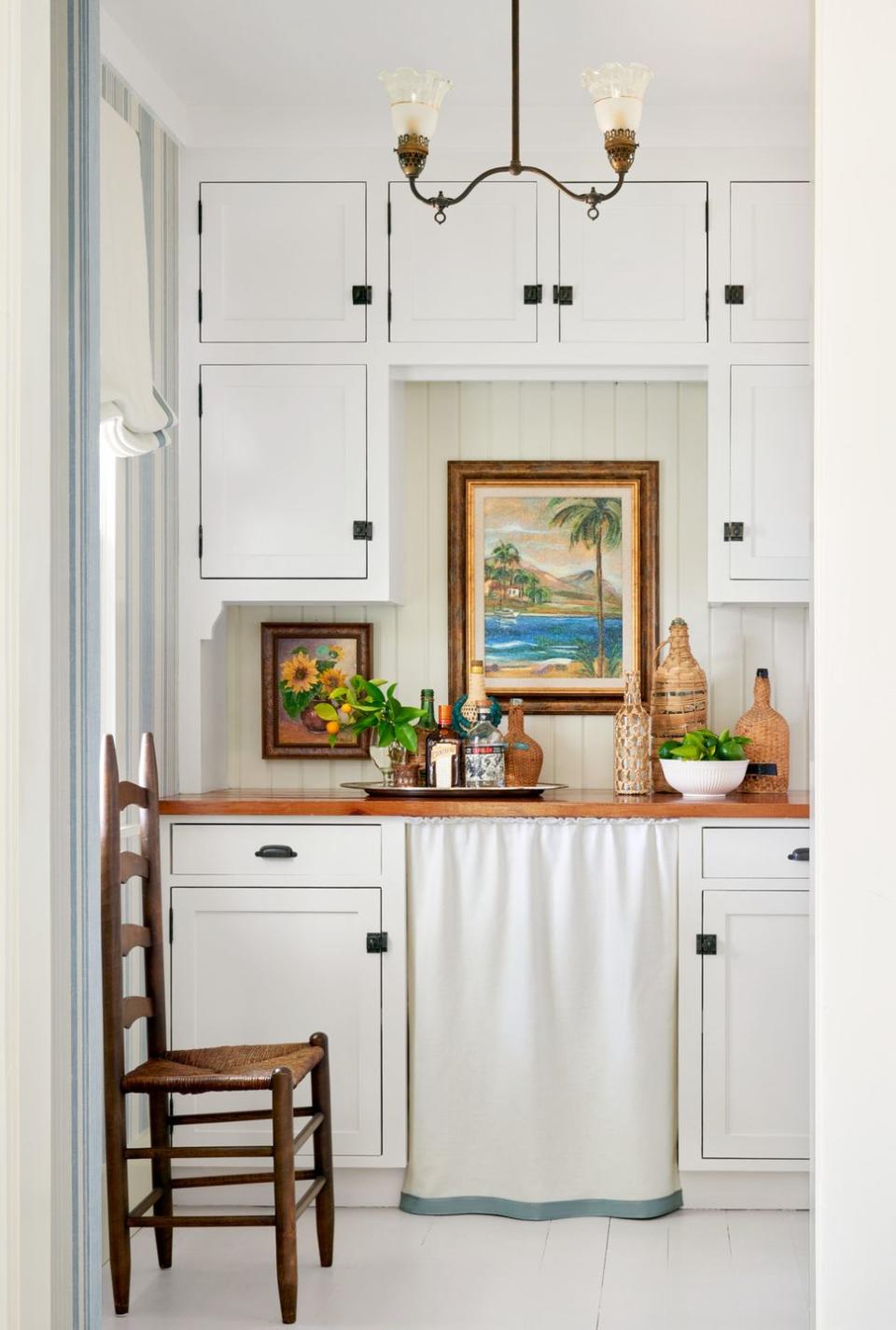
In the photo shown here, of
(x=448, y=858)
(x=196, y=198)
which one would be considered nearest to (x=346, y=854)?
(x=448, y=858)

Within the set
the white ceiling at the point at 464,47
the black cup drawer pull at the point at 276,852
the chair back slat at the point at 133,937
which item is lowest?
the chair back slat at the point at 133,937

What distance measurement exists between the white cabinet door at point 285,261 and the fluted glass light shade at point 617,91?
1.27 meters

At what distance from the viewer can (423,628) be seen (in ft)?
13.0

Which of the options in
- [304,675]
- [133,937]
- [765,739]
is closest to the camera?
[133,937]

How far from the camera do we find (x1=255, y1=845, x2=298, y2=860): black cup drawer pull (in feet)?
11.1

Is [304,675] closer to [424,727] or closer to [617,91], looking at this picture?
[424,727]

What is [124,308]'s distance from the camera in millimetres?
2807

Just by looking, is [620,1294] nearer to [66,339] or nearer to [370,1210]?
[370,1210]

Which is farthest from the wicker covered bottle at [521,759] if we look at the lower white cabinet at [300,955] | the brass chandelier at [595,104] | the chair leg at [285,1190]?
the brass chandelier at [595,104]

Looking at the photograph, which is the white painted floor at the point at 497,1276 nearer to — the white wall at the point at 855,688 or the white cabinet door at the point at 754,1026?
the white cabinet door at the point at 754,1026

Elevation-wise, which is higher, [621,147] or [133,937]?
[621,147]

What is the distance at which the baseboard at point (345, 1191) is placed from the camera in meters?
3.40

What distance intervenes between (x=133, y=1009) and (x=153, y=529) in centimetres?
123

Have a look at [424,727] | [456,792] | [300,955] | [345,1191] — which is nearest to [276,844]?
[300,955]
